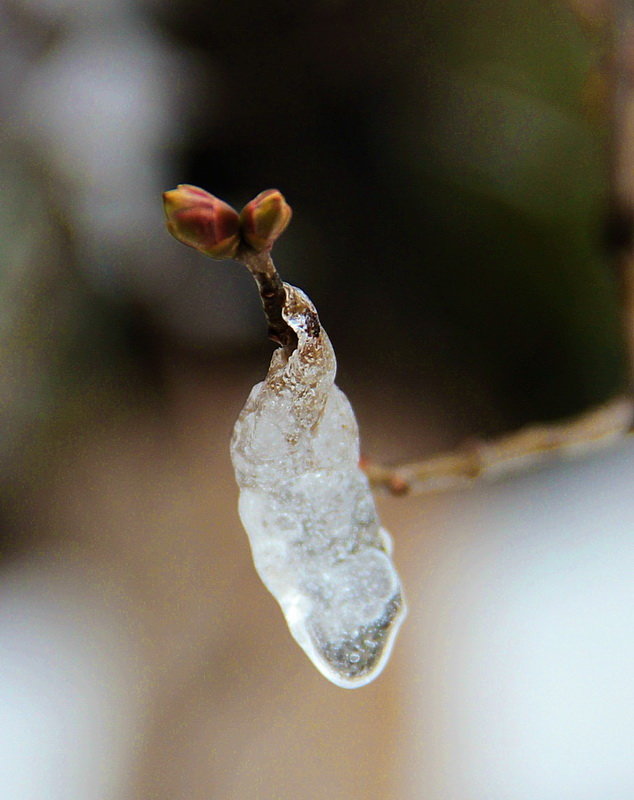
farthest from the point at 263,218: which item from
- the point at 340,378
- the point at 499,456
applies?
the point at 340,378

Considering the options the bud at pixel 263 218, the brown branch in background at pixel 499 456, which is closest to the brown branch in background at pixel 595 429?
the brown branch in background at pixel 499 456

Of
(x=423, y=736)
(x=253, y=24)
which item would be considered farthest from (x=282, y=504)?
(x=253, y=24)

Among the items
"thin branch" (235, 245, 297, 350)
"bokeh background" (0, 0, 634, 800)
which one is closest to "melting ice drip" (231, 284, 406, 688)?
"thin branch" (235, 245, 297, 350)

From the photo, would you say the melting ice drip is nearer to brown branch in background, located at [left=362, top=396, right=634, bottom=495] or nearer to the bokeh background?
brown branch in background, located at [left=362, top=396, right=634, bottom=495]

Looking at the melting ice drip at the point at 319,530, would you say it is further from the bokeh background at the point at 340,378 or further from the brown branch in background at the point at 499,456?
the bokeh background at the point at 340,378

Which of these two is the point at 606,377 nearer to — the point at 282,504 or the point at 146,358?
the point at 146,358

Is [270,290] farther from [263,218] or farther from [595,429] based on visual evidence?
[595,429]
